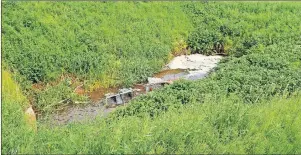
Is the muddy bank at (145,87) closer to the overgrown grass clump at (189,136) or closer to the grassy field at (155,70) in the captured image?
the grassy field at (155,70)

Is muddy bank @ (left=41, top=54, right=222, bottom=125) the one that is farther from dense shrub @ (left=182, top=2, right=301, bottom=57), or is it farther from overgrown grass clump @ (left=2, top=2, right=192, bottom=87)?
dense shrub @ (left=182, top=2, right=301, bottom=57)

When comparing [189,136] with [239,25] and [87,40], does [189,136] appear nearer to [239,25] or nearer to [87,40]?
[87,40]

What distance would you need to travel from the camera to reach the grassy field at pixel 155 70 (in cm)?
619

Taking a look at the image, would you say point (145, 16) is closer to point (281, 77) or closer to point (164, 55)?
point (164, 55)

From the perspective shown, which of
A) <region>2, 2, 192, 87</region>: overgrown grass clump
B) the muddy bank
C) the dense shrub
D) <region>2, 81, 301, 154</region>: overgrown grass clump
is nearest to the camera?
<region>2, 81, 301, 154</region>: overgrown grass clump

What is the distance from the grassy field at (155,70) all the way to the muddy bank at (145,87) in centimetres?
33

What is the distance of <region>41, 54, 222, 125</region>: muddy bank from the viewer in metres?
11.9

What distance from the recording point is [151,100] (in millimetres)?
10570

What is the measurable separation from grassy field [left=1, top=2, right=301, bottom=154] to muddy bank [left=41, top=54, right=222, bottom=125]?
1.08 ft


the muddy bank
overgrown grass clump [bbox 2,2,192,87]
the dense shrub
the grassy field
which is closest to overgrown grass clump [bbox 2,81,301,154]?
the grassy field

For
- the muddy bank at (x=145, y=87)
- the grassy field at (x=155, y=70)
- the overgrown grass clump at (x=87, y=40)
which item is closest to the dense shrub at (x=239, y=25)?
the grassy field at (x=155, y=70)

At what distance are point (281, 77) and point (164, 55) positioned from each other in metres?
5.70

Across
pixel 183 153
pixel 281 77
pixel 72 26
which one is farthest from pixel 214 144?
pixel 72 26

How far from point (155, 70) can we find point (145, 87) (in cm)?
164
